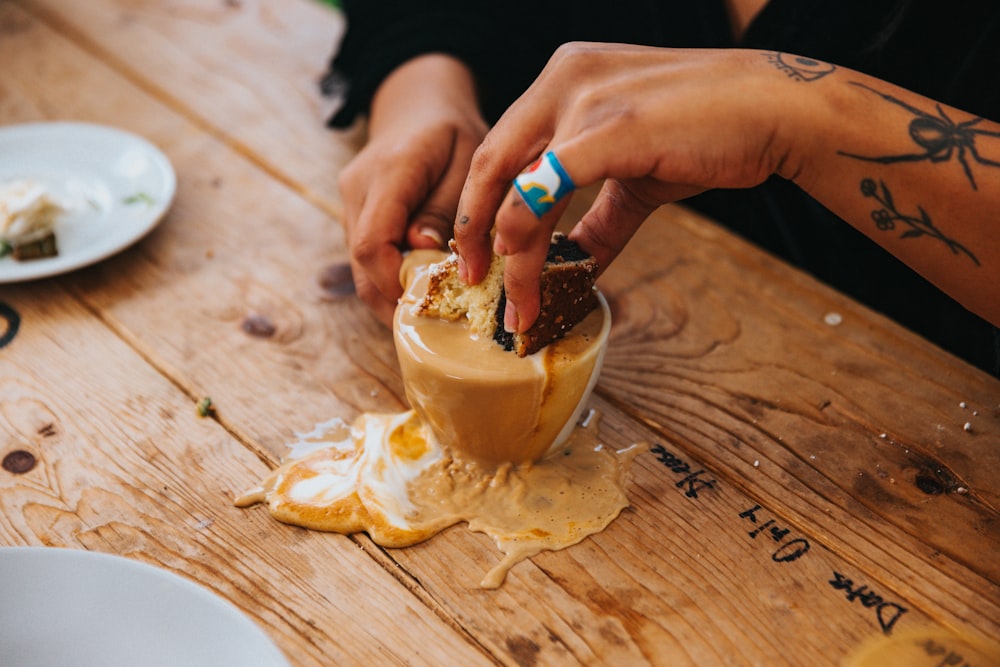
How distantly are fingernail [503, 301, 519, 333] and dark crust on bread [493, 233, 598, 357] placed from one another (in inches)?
0.4

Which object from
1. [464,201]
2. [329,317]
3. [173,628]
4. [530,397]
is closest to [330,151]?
[329,317]

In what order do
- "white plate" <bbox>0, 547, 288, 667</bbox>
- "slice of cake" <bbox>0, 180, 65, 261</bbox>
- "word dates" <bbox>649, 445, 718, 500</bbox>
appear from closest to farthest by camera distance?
"white plate" <bbox>0, 547, 288, 667</bbox>, "word dates" <bbox>649, 445, 718, 500</bbox>, "slice of cake" <bbox>0, 180, 65, 261</bbox>

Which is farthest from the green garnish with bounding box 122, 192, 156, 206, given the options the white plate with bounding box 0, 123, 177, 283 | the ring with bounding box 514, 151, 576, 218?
the ring with bounding box 514, 151, 576, 218

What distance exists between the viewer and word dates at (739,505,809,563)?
874 millimetres

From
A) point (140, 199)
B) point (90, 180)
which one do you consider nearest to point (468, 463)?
point (140, 199)

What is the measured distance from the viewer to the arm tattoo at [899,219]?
2.76ft

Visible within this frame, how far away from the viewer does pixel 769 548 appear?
880mm

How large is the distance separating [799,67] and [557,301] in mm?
329

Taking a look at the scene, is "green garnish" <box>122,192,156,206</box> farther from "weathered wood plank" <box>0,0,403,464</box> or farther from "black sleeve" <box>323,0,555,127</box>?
"black sleeve" <box>323,0,555,127</box>

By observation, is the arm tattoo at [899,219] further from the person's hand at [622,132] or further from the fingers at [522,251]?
the fingers at [522,251]

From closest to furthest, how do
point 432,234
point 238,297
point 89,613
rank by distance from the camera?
point 89,613 → point 432,234 → point 238,297

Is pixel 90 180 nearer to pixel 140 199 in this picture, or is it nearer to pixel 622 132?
pixel 140 199

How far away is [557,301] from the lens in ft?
2.89

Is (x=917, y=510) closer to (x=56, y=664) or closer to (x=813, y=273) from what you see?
(x=813, y=273)
